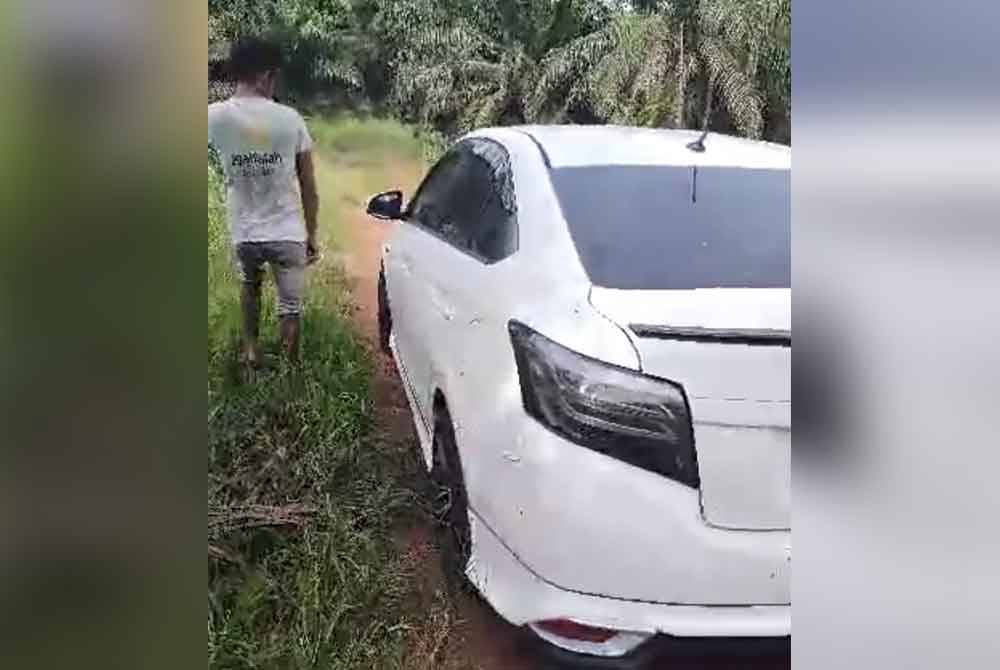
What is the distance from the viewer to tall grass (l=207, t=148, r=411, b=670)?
3314mm

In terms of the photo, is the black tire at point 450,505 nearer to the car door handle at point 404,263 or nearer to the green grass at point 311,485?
the green grass at point 311,485

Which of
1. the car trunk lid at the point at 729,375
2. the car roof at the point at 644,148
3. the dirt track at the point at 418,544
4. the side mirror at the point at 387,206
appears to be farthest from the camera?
the side mirror at the point at 387,206

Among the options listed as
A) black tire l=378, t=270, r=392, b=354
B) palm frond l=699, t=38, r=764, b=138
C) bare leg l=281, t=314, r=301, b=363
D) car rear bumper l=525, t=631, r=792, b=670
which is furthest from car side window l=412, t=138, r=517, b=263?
car rear bumper l=525, t=631, r=792, b=670

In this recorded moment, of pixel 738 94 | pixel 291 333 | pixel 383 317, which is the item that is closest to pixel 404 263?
pixel 383 317

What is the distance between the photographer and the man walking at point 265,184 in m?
3.35

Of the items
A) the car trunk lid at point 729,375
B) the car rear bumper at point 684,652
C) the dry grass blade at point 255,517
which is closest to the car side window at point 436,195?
the car trunk lid at point 729,375

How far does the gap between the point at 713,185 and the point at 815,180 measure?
0.93 feet

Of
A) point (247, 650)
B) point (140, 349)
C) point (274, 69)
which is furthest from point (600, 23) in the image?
point (247, 650)

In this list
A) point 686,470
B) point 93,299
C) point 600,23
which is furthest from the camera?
point 93,299

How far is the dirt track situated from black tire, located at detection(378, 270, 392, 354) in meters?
0.02

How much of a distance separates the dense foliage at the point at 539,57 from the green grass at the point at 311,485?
0.17 meters

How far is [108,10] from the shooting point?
3418 millimetres

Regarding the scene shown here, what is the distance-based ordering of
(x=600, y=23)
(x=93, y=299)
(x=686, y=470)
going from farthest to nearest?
(x=93, y=299), (x=600, y=23), (x=686, y=470)

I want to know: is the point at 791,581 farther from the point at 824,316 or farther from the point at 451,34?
the point at 451,34
